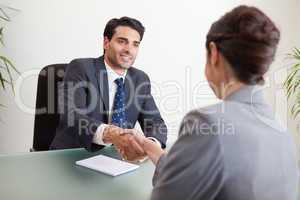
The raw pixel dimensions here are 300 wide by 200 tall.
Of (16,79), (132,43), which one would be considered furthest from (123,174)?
(16,79)

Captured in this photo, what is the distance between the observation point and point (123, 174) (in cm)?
162

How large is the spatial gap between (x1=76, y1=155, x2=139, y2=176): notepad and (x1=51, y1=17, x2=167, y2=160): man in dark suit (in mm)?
155

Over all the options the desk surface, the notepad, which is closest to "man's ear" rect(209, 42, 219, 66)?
the desk surface

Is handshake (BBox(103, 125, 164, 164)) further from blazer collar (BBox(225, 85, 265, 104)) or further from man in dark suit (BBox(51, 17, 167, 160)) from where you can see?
blazer collar (BBox(225, 85, 265, 104))

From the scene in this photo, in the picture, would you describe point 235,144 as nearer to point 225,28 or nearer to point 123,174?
point 225,28

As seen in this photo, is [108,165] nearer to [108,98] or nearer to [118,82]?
[108,98]

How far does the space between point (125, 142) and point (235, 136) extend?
987 mm

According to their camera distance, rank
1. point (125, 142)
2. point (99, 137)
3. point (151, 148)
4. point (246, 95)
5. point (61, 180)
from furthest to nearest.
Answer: point (99, 137), point (125, 142), point (151, 148), point (61, 180), point (246, 95)

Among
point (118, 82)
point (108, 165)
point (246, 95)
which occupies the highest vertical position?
point (246, 95)

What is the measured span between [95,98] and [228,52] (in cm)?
137

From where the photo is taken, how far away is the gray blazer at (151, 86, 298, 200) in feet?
2.89

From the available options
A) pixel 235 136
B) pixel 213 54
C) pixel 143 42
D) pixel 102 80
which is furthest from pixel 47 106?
pixel 235 136

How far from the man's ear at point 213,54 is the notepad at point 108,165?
0.79 metres

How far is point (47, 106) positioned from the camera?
228 cm
